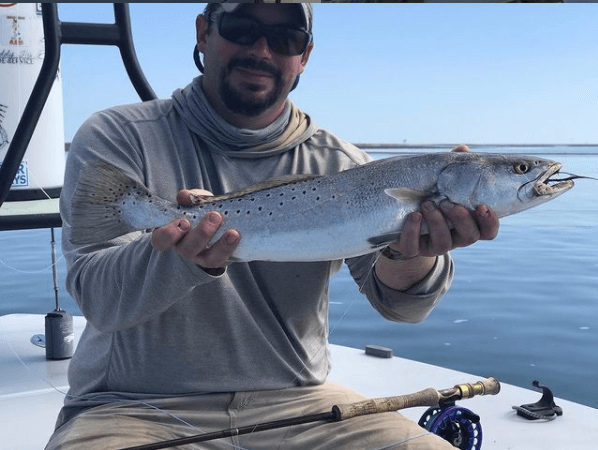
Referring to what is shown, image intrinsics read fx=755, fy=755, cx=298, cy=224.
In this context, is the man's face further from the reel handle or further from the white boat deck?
the white boat deck

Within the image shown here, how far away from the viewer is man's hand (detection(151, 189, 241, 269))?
84.0 inches

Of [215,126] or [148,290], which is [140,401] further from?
[215,126]

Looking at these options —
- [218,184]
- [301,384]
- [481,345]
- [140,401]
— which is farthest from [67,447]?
[481,345]

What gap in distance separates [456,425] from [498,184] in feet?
4.09

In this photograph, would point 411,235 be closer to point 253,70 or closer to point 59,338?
point 253,70

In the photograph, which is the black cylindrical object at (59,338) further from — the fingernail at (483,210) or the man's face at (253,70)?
the fingernail at (483,210)

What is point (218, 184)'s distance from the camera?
2.77m

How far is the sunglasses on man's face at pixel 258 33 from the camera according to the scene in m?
2.70

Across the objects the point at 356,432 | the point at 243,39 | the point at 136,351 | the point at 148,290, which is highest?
the point at 243,39

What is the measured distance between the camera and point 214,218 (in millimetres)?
2176

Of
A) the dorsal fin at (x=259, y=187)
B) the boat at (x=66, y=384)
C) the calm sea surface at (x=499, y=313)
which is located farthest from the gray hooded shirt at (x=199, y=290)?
the calm sea surface at (x=499, y=313)

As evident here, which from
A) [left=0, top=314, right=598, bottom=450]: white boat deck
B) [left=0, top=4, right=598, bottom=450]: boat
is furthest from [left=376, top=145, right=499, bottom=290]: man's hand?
[left=0, top=314, right=598, bottom=450]: white boat deck

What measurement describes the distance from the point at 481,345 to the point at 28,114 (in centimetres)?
742

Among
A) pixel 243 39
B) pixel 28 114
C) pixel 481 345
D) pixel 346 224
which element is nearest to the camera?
pixel 346 224
